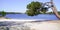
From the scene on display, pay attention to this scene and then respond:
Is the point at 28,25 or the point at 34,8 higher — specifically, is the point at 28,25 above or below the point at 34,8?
below

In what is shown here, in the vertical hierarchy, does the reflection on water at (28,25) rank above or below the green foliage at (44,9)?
below

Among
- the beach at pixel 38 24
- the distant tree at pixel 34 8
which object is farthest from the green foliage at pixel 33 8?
the beach at pixel 38 24

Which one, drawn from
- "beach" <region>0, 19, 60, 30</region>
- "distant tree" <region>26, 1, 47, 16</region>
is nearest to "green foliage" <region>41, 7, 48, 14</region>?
"distant tree" <region>26, 1, 47, 16</region>

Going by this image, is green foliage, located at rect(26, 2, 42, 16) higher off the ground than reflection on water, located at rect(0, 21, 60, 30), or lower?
higher

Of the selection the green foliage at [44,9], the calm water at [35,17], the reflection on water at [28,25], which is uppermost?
the green foliage at [44,9]

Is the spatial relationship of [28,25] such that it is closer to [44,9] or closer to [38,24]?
[38,24]

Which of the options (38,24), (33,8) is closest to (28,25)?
(38,24)

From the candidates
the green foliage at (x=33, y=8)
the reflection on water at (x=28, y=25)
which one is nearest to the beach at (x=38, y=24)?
the reflection on water at (x=28, y=25)

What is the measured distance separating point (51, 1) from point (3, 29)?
0.79 meters

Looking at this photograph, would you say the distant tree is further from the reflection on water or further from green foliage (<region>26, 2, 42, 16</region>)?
the reflection on water

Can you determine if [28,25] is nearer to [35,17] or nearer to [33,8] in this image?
[35,17]

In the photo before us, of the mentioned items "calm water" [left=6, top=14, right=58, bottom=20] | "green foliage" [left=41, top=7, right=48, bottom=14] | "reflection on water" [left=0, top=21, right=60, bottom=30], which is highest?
"green foliage" [left=41, top=7, right=48, bottom=14]

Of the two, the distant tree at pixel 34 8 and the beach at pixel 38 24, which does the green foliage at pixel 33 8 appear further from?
the beach at pixel 38 24

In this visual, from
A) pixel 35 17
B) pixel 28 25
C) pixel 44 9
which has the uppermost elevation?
pixel 44 9
